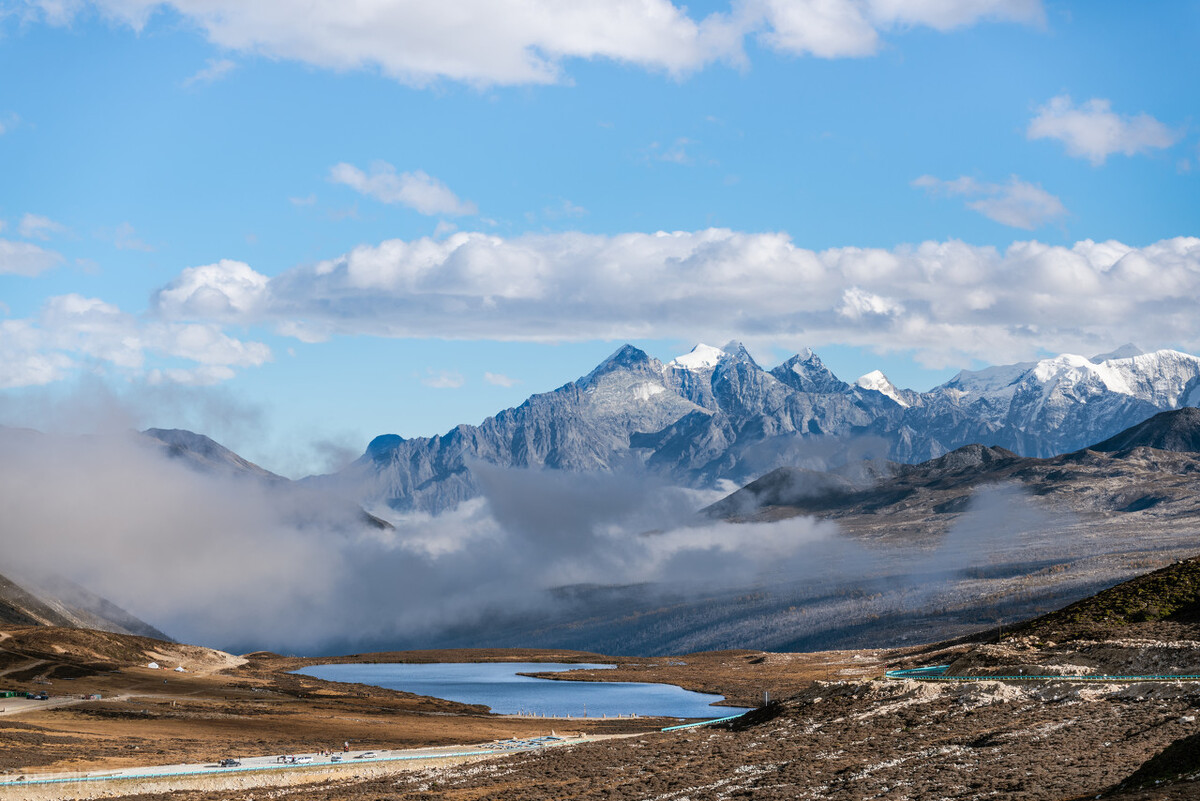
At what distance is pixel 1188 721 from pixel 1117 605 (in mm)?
51762

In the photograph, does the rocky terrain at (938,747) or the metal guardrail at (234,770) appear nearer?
the rocky terrain at (938,747)

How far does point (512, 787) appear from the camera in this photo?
77.6 m

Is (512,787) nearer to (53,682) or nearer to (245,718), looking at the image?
(245,718)

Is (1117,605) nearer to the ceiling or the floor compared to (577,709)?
nearer to the ceiling

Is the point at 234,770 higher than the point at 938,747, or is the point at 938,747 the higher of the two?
the point at 938,747

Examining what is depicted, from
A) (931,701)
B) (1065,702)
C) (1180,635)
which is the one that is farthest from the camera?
(1180,635)

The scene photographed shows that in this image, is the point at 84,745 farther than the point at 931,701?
Yes

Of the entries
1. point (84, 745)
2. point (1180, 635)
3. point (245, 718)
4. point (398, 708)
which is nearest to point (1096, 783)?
point (1180, 635)

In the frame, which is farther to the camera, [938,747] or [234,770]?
[234,770]

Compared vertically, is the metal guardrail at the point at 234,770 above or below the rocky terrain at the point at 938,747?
below

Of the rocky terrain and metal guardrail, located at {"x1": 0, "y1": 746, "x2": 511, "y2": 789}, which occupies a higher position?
the rocky terrain

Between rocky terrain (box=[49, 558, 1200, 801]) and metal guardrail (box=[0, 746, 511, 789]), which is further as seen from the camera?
metal guardrail (box=[0, 746, 511, 789])

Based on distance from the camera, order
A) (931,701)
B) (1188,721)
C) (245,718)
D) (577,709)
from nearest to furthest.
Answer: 1. (1188,721)
2. (931,701)
3. (245,718)
4. (577,709)

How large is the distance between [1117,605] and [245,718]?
4288 inches
